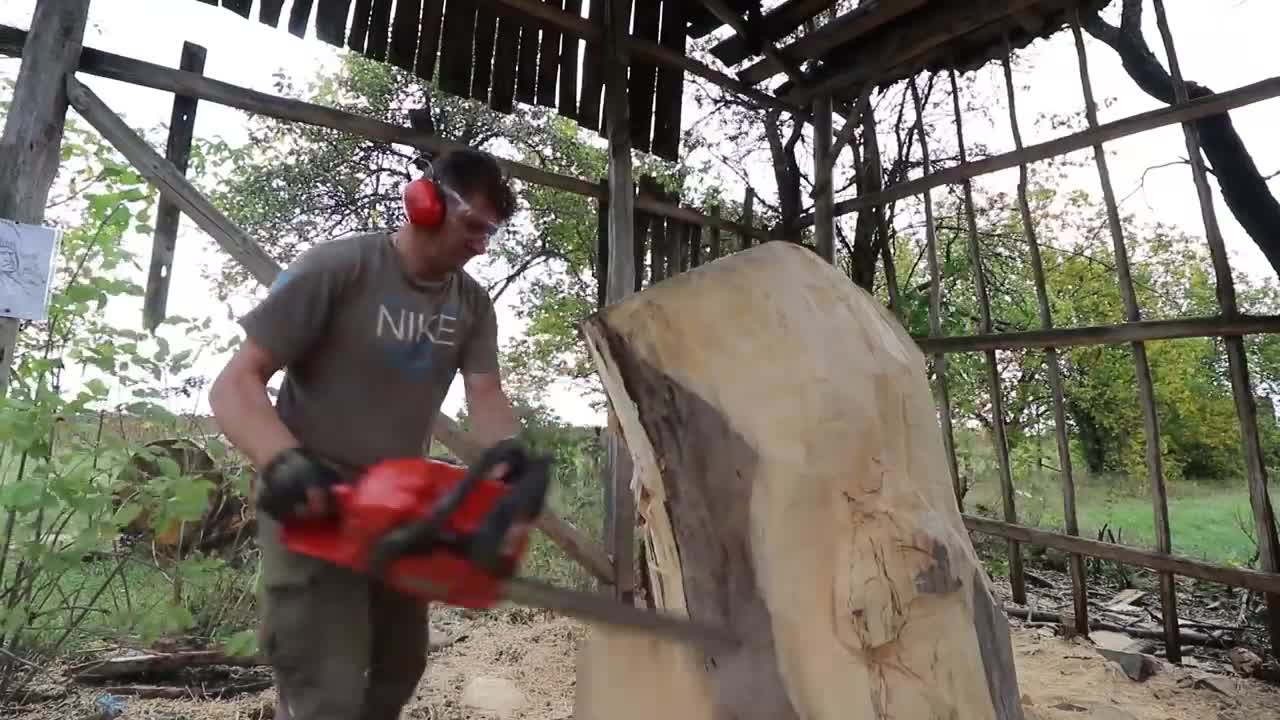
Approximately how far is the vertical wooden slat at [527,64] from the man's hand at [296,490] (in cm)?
276

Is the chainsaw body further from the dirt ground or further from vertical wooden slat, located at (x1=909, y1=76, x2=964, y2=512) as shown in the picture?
vertical wooden slat, located at (x1=909, y1=76, x2=964, y2=512)

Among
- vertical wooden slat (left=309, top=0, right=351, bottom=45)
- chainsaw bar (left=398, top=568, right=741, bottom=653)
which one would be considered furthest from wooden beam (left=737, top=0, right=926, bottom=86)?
chainsaw bar (left=398, top=568, right=741, bottom=653)

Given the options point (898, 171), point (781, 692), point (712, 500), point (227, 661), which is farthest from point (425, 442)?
point (898, 171)

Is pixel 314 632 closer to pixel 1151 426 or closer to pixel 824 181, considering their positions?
pixel 1151 426

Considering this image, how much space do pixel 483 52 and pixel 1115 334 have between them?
315 cm

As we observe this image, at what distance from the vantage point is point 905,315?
434 cm

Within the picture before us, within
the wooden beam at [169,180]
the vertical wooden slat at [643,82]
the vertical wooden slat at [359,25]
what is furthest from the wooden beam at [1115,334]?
the wooden beam at [169,180]

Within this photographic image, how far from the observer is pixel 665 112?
12.5ft

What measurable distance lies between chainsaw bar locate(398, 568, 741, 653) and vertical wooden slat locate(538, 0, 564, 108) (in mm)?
2812

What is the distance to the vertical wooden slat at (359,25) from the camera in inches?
114

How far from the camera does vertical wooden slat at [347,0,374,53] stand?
114 inches

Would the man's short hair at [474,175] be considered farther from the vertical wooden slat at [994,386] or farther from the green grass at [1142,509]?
the green grass at [1142,509]

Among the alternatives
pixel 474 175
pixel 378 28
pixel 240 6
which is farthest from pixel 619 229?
pixel 474 175

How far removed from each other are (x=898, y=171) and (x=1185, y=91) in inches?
63.5
